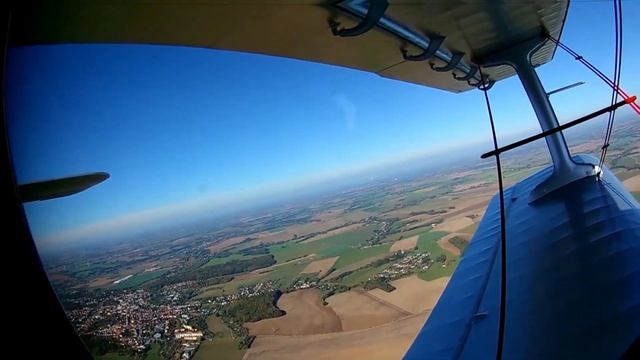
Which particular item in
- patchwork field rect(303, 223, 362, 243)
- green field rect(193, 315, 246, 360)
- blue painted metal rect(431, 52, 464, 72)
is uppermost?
blue painted metal rect(431, 52, 464, 72)

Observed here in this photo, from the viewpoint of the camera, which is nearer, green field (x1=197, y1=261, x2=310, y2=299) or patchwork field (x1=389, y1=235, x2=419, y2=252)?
green field (x1=197, y1=261, x2=310, y2=299)

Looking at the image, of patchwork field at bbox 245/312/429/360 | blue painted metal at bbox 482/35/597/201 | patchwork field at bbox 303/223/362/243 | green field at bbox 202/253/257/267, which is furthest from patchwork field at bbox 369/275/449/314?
blue painted metal at bbox 482/35/597/201

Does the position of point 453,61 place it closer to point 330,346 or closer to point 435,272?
point 435,272

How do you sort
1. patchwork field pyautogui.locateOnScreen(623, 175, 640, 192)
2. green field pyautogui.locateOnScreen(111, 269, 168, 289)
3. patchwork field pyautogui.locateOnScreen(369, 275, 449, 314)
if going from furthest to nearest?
patchwork field pyautogui.locateOnScreen(623, 175, 640, 192) < patchwork field pyautogui.locateOnScreen(369, 275, 449, 314) < green field pyautogui.locateOnScreen(111, 269, 168, 289)

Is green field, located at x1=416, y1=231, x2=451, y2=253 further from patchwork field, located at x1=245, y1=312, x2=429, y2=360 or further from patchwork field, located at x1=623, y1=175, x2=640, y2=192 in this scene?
patchwork field, located at x1=623, y1=175, x2=640, y2=192

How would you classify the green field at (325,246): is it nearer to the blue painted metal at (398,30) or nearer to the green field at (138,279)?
the green field at (138,279)

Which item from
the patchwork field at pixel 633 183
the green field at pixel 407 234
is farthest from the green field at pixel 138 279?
the patchwork field at pixel 633 183

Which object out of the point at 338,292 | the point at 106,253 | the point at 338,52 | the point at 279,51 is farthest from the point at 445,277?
the point at 106,253
